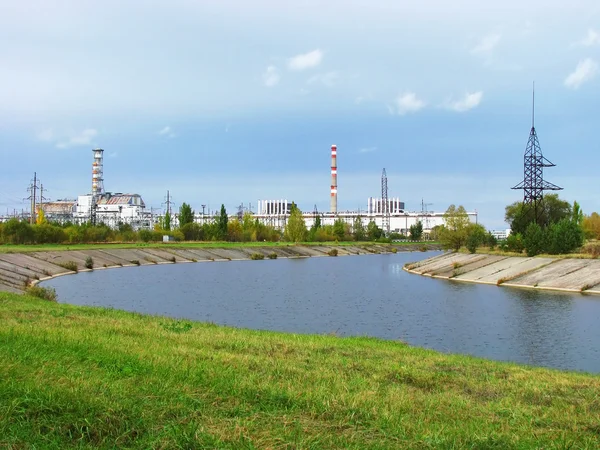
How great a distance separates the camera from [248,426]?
586cm

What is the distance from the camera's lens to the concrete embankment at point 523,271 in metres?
43.4

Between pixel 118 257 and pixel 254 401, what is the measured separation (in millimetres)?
68804

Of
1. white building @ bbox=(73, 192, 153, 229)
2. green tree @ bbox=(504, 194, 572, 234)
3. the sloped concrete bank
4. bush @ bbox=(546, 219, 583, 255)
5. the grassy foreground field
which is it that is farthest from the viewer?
white building @ bbox=(73, 192, 153, 229)

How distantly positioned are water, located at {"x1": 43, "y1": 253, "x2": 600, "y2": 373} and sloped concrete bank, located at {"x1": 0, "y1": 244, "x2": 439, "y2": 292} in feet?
9.87

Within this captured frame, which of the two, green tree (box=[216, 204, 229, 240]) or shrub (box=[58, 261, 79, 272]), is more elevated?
green tree (box=[216, 204, 229, 240])

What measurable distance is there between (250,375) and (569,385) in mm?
5845

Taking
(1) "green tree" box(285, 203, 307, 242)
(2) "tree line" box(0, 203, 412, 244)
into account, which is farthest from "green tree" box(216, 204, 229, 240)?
(1) "green tree" box(285, 203, 307, 242)

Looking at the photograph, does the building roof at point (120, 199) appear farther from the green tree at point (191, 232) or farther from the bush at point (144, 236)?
the bush at point (144, 236)

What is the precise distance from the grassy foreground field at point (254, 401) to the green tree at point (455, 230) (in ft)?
213

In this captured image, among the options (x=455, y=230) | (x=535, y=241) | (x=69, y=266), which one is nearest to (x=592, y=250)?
(x=535, y=241)

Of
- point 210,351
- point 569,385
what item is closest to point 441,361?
point 569,385

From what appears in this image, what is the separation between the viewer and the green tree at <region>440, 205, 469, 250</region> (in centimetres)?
7444

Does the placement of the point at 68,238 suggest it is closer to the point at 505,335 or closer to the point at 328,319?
the point at 328,319

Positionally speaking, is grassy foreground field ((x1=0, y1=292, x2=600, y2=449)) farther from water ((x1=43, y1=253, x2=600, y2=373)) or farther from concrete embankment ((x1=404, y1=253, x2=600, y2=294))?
concrete embankment ((x1=404, y1=253, x2=600, y2=294))
